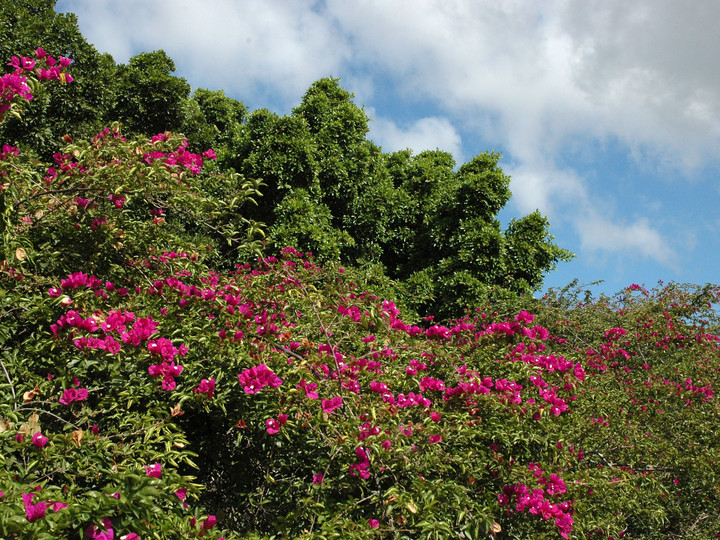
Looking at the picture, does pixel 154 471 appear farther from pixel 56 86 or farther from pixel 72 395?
pixel 56 86

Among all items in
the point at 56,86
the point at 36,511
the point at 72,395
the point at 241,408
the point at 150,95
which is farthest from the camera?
the point at 150,95

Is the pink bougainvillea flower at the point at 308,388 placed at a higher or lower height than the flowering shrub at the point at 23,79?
lower

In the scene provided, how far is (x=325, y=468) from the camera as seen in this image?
253 centimetres

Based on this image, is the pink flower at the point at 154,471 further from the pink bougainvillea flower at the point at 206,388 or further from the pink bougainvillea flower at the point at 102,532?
the pink bougainvillea flower at the point at 206,388

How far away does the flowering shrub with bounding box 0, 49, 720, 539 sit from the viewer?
82.3 inches

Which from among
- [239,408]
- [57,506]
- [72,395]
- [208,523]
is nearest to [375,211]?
[239,408]

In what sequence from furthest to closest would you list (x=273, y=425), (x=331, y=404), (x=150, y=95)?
(x=150, y=95) → (x=331, y=404) → (x=273, y=425)

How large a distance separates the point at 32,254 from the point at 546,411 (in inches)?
109

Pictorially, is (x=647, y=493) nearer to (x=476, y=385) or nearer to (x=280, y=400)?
(x=476, y=385)

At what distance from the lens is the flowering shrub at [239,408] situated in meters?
2.09

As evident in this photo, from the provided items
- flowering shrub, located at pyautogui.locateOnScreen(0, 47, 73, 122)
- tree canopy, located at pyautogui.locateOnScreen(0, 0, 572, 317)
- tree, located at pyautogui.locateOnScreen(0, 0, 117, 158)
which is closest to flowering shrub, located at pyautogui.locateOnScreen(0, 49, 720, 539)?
flowering shrub, located at pyautogui.locateOnScreen(0, 47, 73, 122)

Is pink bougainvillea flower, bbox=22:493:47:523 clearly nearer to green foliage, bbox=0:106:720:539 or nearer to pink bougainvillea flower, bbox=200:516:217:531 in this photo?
green foliage, bbox=0:106:720:539

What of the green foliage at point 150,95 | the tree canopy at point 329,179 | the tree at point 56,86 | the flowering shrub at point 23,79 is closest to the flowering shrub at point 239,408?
the flowering shrub at point 23,79

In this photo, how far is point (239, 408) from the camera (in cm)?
258
